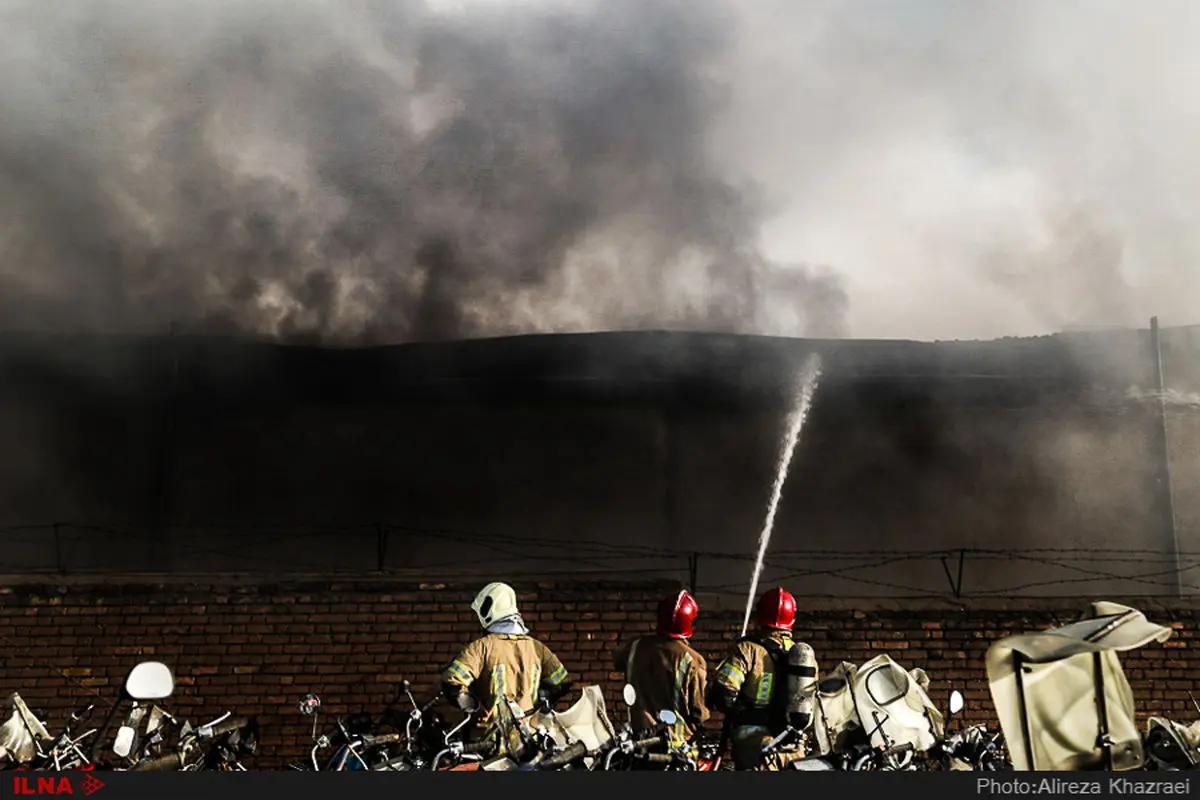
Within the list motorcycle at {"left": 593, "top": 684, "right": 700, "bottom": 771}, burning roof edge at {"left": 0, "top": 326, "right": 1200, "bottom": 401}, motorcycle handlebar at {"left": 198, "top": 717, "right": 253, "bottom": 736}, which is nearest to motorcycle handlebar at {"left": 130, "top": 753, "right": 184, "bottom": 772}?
motorcycle handlebar at {"left": 198, "top": 717, "right": 253, "bottom": 736}

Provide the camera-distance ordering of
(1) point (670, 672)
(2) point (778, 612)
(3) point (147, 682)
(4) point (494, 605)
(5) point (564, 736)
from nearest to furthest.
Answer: (3) point (147, 682) → (5) point (564, 736) → (2) point (778, 612) → (4) point (494, 605) → (1) point (670, 672)

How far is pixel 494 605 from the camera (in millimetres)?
5195

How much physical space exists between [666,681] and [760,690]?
1.88 feet

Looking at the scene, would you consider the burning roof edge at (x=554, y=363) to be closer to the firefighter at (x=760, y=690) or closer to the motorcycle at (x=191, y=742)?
the firefighter at (x=760, y=690)

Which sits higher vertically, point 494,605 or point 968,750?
point 494,605

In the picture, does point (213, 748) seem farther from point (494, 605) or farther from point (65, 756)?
point (494, 605)

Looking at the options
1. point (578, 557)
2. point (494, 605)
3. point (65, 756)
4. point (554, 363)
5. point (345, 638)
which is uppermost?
point (554, 363)

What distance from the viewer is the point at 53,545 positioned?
9219mm

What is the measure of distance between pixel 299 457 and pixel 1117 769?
7267 mm

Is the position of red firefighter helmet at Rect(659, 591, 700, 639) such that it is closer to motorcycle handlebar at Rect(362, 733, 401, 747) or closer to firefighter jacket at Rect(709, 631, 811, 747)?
firefighter jacket at Rect(709, 631, 811, 747)

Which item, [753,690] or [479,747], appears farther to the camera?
[753,690]

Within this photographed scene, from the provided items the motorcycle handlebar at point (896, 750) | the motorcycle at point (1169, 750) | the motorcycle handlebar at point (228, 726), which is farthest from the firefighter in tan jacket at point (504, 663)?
the motorcycle at point (1169, 750)

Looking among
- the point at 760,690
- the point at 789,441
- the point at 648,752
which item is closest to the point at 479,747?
the point at 648,752

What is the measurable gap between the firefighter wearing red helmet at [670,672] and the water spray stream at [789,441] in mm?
3432
